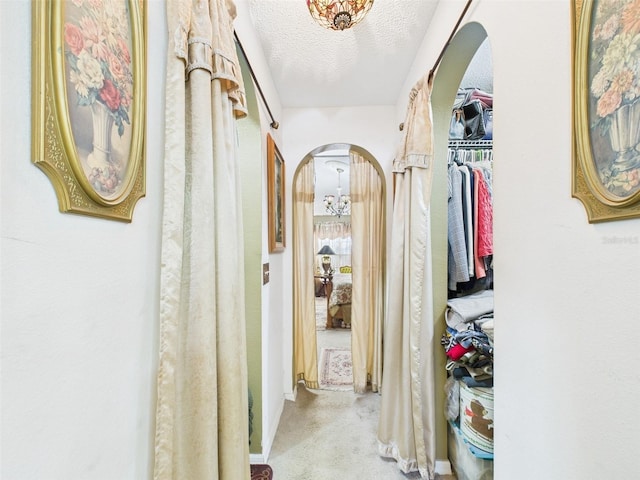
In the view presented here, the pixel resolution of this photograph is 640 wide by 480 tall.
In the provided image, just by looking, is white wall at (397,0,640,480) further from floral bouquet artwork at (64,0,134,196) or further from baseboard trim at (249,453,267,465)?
baseboard trim at (249,453,267,465)

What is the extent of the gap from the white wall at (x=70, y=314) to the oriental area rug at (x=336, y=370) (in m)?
2.37

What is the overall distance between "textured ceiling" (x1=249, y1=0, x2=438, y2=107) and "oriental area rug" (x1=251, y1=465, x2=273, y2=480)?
2.68 m

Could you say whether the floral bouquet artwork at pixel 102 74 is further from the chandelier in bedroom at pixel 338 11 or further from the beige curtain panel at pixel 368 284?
the beige curtain panel at pixel 368 284

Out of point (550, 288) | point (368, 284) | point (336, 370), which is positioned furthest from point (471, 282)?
point (336, 370)

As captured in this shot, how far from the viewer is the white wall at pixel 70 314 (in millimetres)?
399

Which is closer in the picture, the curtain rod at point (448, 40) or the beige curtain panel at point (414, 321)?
the curtain rod at point (448, 40)

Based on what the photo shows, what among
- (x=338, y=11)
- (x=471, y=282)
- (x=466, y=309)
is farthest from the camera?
(x=471, y=282)

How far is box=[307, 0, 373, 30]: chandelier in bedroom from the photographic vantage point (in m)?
1.23

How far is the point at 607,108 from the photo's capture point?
578 mm

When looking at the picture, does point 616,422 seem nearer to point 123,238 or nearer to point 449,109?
point 123,238

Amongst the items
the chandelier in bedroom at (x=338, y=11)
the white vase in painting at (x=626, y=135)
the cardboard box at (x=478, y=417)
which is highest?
the chandelier in bedroom at (x=338, y=11)

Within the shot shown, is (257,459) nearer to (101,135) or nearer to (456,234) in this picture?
(456,234)

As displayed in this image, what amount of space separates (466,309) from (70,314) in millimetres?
1673

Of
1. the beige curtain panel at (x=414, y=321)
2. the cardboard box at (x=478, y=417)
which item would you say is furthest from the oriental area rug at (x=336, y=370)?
the cardboard box at (x=478, y=417)
